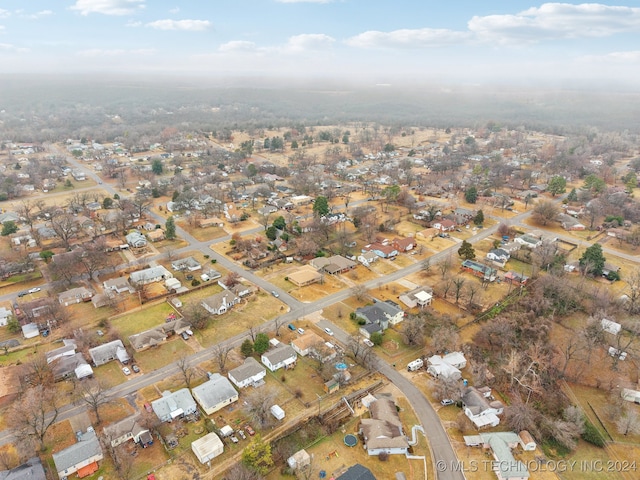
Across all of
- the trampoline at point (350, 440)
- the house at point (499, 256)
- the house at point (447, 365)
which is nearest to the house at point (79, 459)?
the trampoline at point (350, 440)

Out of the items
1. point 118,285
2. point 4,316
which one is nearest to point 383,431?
point 118,285

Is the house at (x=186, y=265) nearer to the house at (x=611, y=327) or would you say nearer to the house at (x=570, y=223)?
the house at (x=611, y=327)

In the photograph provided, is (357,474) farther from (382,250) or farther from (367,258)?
(382,250)

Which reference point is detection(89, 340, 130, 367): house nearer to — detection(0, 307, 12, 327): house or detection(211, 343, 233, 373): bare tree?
detection(211, 343, 233, 373): bare tree

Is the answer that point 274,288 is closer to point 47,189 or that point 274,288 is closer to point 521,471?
point 521,471

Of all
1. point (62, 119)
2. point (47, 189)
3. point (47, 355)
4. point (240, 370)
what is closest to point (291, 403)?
point (240, 370)

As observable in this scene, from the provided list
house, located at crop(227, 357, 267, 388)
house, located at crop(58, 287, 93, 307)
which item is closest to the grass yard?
house, located at crop(58, 287, 93, 307)
